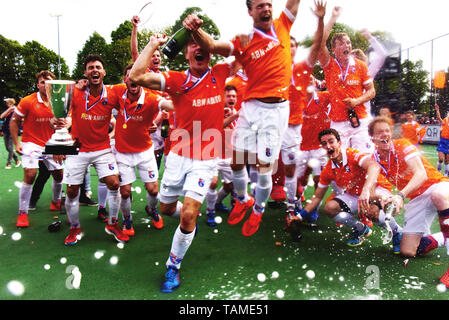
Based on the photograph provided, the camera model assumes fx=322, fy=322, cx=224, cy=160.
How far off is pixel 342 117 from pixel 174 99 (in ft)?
8.85

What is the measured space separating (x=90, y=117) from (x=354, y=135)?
370 centimetres

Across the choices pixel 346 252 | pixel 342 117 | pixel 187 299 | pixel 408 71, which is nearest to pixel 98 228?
pixel 187 299

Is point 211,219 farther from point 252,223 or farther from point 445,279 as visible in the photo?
point 445,279

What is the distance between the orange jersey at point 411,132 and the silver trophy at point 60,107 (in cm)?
362

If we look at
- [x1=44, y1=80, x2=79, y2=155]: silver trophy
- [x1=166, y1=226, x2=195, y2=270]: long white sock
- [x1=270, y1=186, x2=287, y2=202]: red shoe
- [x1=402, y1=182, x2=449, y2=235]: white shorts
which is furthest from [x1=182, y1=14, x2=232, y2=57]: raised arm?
[x1=270, y1=186, x2=287, y2=202]: red shoe

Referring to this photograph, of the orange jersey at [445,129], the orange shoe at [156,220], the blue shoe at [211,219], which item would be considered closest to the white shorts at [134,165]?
the orange shoe at [156,220]

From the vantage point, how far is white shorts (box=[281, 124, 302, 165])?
5.30 m

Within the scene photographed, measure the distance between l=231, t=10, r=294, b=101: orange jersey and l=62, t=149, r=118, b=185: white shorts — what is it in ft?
7.13

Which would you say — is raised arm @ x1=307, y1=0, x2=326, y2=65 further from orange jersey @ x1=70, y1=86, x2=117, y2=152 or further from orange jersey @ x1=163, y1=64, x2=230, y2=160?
orange jersey @ x1=70, y1=86, x2=117, y2=152

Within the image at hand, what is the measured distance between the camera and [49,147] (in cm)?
352

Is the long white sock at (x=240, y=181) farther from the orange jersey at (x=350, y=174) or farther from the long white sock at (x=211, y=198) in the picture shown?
the orange jersey at (x=350, y=174)

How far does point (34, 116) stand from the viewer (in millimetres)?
5277

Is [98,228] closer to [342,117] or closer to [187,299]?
[187,299]

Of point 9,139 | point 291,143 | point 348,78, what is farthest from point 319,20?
point 9,139
